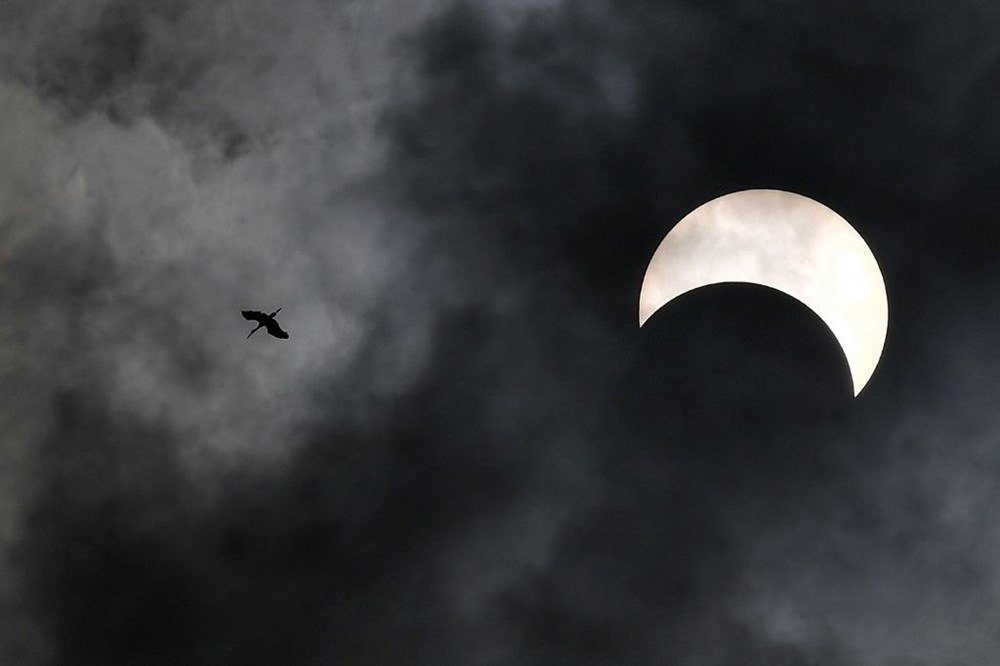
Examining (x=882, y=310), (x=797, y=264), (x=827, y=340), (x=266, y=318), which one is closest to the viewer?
(x=882, y=310)

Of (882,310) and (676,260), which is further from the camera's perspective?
(676,260)

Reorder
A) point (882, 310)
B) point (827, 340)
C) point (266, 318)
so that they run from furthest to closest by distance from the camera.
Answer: point (827, 340), point (266, 318), point (882, 310)

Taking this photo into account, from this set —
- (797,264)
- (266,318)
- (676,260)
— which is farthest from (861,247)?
(266,318)

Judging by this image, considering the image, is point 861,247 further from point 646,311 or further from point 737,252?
point 646,311

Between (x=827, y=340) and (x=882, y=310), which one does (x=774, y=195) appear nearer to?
(x=882, y=310)

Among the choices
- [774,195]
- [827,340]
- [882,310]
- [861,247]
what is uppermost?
[827,340]

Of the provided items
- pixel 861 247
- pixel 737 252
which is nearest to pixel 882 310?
pixel 861 247

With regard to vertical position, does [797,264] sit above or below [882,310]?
above
